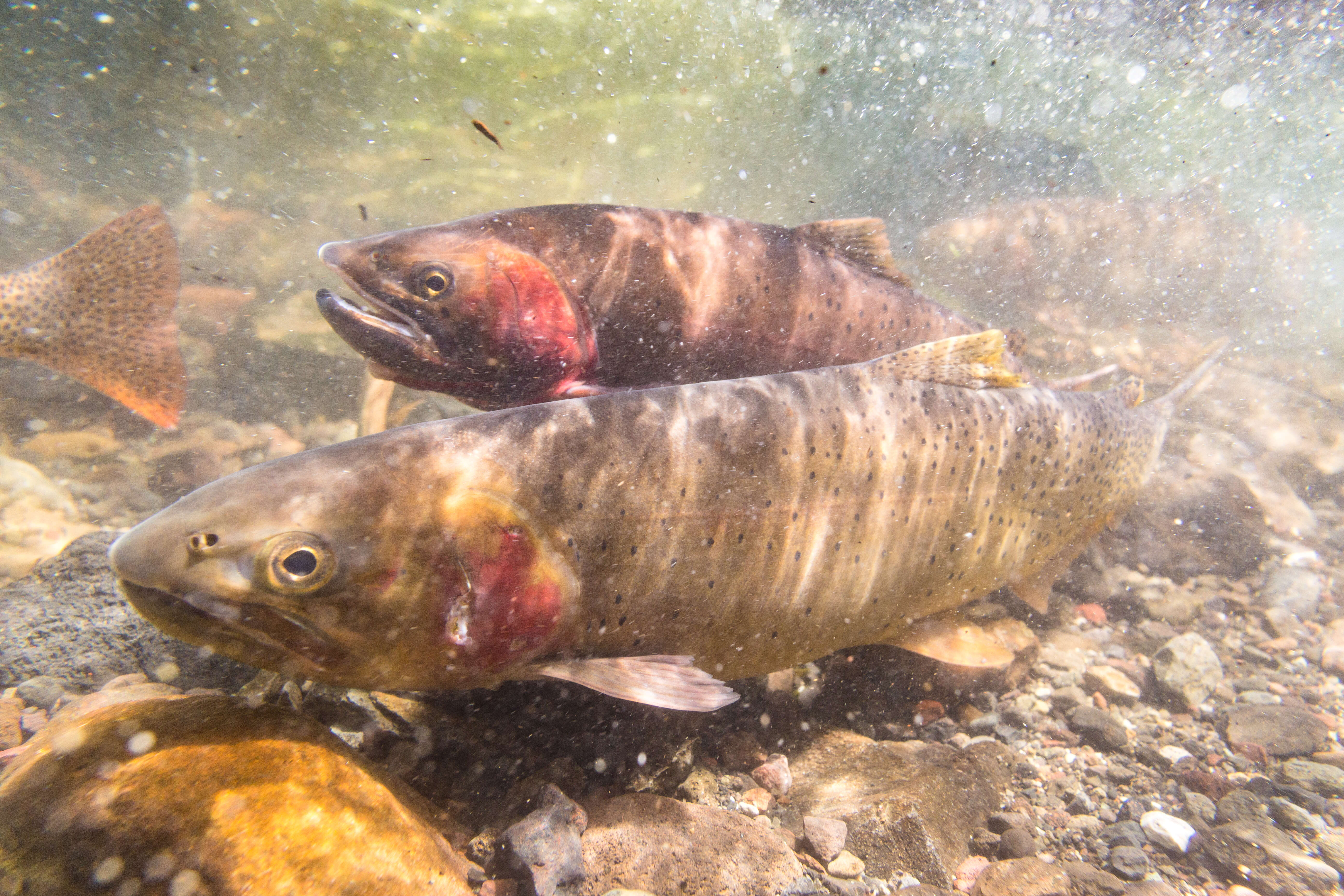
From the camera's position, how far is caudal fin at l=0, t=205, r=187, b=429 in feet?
16.5

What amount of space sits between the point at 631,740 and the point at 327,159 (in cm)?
1915

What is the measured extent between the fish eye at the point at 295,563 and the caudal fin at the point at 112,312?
466 centimetres

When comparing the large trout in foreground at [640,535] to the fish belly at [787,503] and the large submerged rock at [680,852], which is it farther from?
the large submerged rock at [680,852]

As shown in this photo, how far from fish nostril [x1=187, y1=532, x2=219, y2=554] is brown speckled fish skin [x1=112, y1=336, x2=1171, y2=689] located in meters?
0.02

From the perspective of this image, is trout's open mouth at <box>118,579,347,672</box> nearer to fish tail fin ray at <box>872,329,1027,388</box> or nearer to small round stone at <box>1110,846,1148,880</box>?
fish tail fin ray at <box>872,329,1027,388</box>

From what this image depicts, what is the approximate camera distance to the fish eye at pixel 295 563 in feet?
5.51

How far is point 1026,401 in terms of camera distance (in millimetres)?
3469

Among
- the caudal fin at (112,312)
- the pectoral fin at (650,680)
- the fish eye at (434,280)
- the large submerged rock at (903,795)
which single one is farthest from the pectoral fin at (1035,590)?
the caudal fin at (112,312)

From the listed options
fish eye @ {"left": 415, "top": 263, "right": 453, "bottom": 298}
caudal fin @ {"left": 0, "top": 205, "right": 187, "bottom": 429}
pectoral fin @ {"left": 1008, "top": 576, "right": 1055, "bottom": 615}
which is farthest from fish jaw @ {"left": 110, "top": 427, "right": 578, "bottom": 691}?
caudal fin @ {"left": 0, "top": 205, "right": 187, "bottom": 429}

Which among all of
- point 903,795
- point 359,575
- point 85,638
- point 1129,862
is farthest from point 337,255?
point 1129,862

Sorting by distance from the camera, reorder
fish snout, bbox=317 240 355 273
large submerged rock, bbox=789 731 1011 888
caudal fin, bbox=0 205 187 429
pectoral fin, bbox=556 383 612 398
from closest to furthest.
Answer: large submerged rock, bbox=789 731 1011 888 < fish snout, bbox=317 240 355 273 < pectoral fin, bbox=556 383 612 398 < caudal fin, bbox=0 205 187 429

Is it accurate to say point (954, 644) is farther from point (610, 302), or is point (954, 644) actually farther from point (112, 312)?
point (112, 312)

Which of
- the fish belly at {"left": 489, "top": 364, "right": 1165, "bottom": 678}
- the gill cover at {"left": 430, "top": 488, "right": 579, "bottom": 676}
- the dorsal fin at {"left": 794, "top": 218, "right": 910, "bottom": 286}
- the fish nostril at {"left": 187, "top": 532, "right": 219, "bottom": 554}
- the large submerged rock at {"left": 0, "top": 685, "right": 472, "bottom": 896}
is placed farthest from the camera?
the dorsal fin at {"left": 794, "top": 218, "right": 910, "bottom": 286}

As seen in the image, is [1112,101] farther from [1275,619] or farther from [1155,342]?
[1275,619]
